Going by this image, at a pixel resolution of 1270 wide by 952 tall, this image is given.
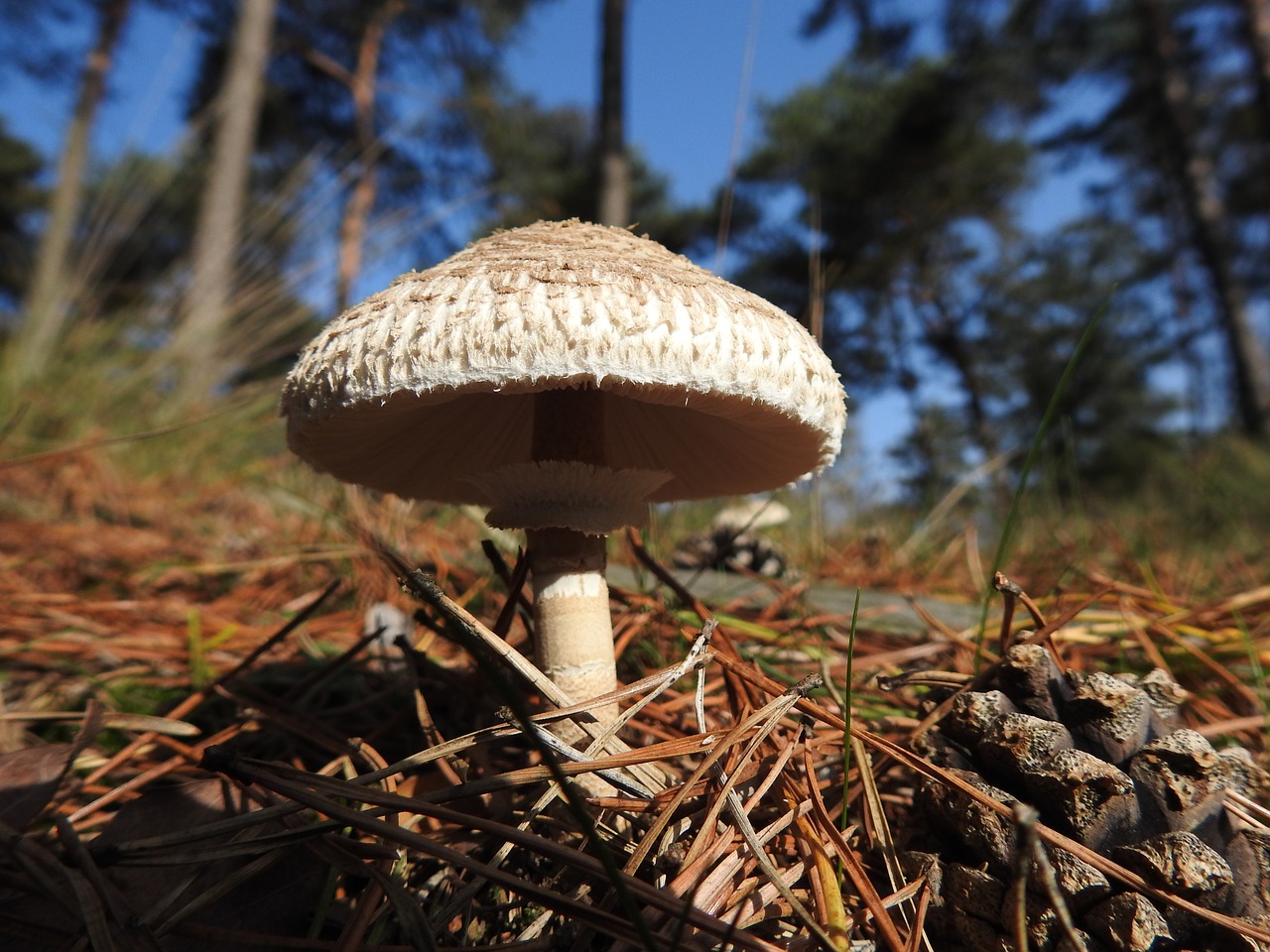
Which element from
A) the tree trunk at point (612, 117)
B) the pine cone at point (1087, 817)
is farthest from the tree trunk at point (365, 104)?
the pine cone at point (1087, 817)

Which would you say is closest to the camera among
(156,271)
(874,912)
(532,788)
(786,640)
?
(874,912)

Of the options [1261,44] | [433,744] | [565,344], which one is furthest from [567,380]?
[1261,44]

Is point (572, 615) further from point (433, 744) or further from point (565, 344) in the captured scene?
point (565, 344)

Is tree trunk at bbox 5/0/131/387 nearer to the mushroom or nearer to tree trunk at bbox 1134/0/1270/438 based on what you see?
the mushroom

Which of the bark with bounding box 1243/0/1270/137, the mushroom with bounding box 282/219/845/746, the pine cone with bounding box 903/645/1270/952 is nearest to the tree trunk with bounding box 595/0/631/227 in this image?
the mushroom with bounding box 282/219/845/746

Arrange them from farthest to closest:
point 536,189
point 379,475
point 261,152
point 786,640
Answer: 1. point 261,152
2. point 536,189
3. point 786,640
4. point 379,475

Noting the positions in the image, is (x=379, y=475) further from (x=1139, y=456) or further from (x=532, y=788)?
(x=1139, y=456)

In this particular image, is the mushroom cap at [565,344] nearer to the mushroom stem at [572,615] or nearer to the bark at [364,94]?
the mushroom stem at [572,615]

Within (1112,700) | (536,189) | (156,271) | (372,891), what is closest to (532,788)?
(372,891)
